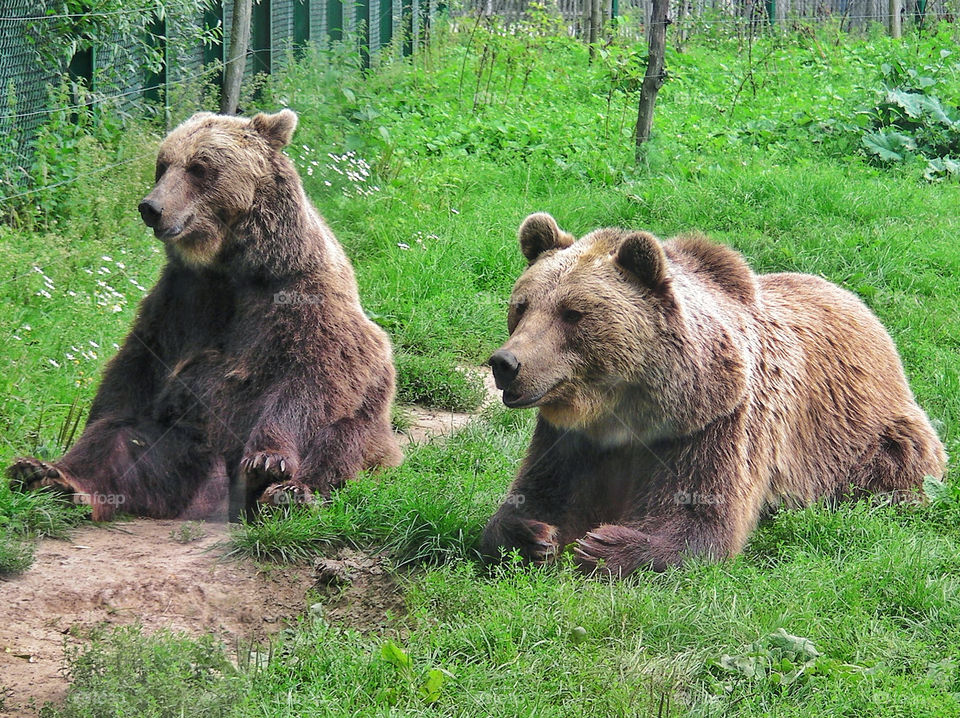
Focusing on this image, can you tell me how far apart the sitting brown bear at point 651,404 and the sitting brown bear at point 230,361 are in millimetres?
1042

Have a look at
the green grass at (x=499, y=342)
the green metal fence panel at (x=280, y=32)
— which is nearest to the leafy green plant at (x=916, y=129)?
the green grass at (x=499, y=342)

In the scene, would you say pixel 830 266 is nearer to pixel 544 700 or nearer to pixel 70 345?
pixel 70 345

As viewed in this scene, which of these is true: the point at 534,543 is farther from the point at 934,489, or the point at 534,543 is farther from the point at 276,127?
the point at 276,127

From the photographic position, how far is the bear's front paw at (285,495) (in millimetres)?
5008

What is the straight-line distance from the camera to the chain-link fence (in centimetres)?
851

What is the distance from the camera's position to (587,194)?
10.2 metres

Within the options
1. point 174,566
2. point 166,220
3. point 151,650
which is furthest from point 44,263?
point 151,650

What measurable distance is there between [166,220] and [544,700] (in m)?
2.81

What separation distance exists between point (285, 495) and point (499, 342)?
3.18 meters

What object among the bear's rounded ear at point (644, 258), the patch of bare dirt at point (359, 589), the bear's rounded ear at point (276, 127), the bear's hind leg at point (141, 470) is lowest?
the patch of bare dirt at point (359, 589)

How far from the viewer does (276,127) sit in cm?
568

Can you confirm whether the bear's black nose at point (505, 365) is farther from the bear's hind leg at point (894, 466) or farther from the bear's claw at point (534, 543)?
the bear's hind leg at point (894, 466)

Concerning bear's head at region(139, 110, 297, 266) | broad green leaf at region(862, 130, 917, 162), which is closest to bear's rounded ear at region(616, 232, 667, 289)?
bear's head at region(139, 110, 297, 266)

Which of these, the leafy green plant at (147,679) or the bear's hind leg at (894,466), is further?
the bear's hind leg at (894,466)
